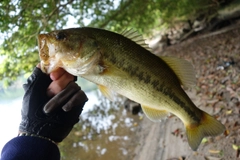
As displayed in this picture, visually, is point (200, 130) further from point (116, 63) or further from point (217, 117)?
point (217, 117)

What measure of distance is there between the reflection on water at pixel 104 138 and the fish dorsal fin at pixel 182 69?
4563 millimetres

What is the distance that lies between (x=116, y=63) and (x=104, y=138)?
237 inches

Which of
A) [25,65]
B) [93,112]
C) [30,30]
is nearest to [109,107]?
[93,112]

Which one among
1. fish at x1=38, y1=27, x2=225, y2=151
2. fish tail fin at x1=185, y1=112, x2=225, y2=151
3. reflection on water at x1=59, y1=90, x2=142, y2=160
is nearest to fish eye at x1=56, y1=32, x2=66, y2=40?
fish at x1=38, y1=27, x2=225, y2=151

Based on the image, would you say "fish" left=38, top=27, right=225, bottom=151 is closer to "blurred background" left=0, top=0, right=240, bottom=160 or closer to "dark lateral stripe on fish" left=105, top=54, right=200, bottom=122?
"dark lateral stripe on fish" left=105, top=54, right=200, bottom=122

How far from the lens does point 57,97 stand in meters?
1.90

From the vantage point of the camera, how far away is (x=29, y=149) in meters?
1.91

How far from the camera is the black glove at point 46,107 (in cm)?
191

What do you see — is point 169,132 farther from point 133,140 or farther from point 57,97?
point 57,97

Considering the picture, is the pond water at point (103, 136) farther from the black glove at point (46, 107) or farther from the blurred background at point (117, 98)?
the black glove at point (46, 107)

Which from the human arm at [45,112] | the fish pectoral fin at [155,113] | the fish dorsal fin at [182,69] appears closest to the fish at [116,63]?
the fish dorsal fin at [182,69]

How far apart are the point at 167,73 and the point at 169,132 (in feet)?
12.9

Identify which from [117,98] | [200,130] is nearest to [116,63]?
[200,130]

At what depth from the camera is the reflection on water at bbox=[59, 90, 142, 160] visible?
6626 millimetres
